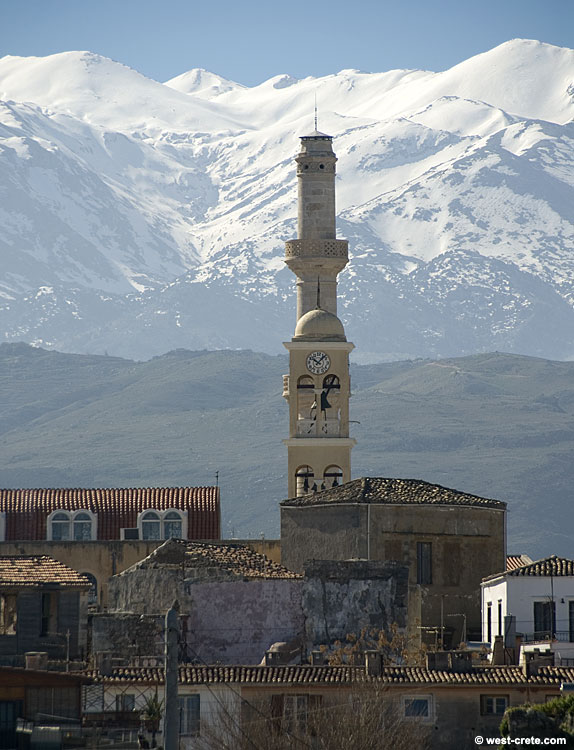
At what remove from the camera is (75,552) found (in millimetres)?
84500

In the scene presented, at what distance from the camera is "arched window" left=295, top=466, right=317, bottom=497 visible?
300 feet

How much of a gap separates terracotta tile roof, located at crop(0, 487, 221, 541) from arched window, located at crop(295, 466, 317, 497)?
3645 millimetres

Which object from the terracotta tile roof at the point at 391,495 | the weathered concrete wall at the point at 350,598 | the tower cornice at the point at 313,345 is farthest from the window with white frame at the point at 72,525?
the weathered concrete wall at the point at 350,598

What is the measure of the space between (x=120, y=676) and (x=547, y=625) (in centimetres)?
1566

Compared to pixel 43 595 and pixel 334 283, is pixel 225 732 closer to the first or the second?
pixel 43 595

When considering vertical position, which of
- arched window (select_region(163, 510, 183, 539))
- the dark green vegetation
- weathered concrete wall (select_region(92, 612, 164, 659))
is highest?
arched window (select_region(163, 510, 183, 539))

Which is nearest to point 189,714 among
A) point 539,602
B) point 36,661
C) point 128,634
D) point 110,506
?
point 36,661

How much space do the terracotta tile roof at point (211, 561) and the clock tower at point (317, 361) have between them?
2120 cm

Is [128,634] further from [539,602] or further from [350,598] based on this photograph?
[539,602]

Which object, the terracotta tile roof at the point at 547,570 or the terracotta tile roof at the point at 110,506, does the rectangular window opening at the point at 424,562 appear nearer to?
the terracotta tile roof at the point at 547,570

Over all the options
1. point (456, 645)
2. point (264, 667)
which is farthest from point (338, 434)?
point (264, 667)

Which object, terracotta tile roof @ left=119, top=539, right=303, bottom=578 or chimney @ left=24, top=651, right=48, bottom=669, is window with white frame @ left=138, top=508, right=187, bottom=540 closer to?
terracotta tile roof @ left=119, top=539, right=303, bottom=578

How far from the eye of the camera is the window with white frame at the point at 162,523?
89.8m

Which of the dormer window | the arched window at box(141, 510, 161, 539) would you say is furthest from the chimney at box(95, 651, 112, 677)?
the dormer window
